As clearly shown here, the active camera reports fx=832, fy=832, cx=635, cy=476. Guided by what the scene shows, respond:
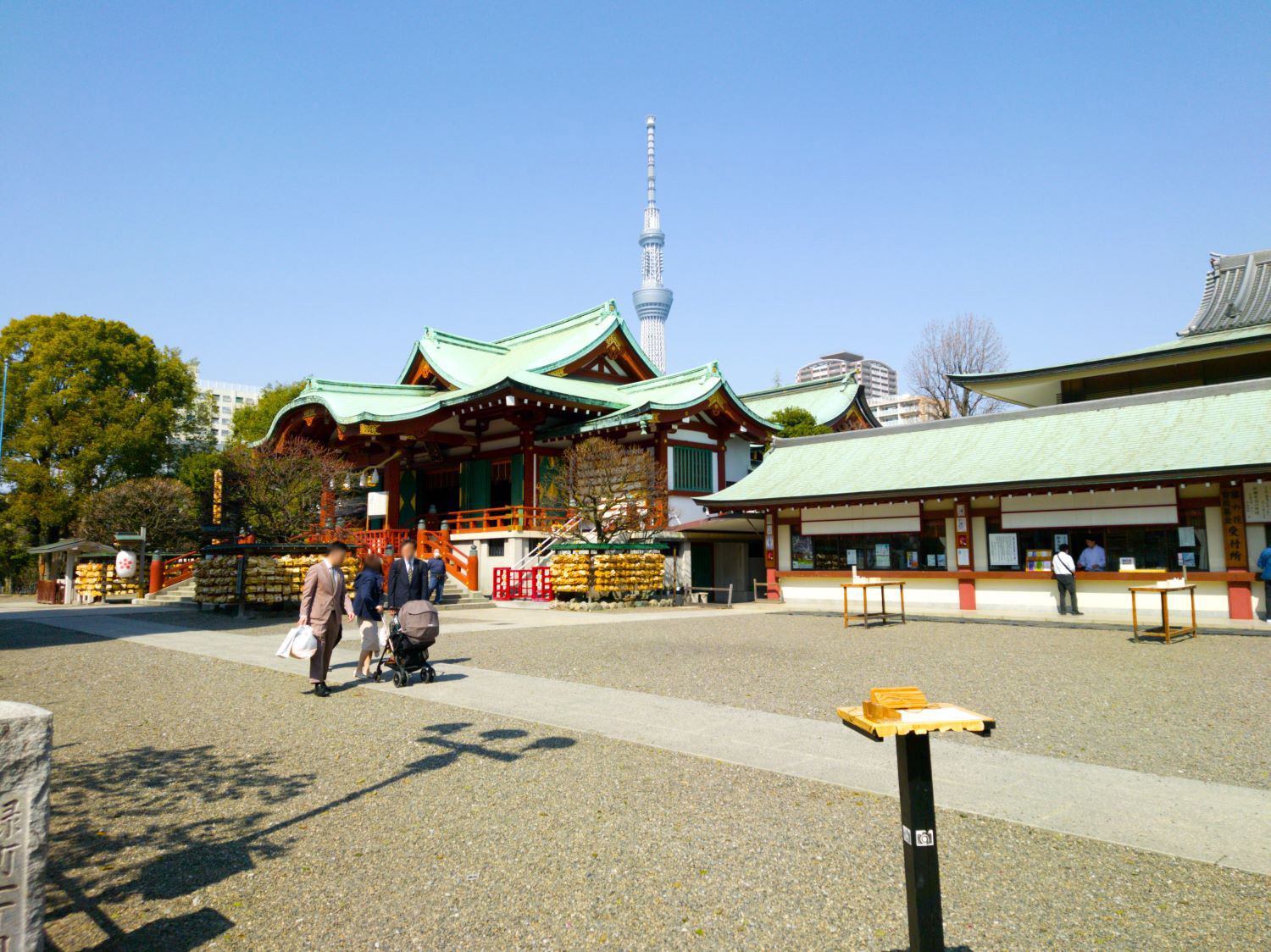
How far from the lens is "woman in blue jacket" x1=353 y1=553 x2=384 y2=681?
1059 cm

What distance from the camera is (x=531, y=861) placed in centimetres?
456

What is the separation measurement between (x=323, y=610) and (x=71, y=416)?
34.6m

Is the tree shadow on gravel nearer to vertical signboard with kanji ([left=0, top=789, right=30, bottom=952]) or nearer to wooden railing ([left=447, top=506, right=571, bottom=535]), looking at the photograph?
vertical signboard with kanji ([left=0, top=789, right=30, bottom=952])

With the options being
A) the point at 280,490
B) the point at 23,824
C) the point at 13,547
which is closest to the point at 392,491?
the point at 280,490

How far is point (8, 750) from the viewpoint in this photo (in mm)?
3016

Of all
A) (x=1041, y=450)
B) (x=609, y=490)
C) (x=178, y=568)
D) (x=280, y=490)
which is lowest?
(x=178, y=568)

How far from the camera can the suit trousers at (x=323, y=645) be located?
30.8 feet

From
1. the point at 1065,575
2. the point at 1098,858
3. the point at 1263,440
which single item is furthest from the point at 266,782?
the point at 1263,440

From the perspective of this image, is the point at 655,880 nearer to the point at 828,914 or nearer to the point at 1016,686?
the point at 828,914

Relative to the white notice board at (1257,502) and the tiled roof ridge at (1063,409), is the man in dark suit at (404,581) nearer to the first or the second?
the tiled roof ridge at (1063,409)

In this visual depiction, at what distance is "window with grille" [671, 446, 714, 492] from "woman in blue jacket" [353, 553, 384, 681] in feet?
59.3

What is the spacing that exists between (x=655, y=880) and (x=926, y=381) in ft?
140

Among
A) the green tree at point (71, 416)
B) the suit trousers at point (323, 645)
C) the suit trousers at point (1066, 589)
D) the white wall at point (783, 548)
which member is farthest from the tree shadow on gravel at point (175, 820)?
the green tree at point (71, 416)

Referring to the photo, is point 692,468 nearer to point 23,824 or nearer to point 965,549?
point 965,549
